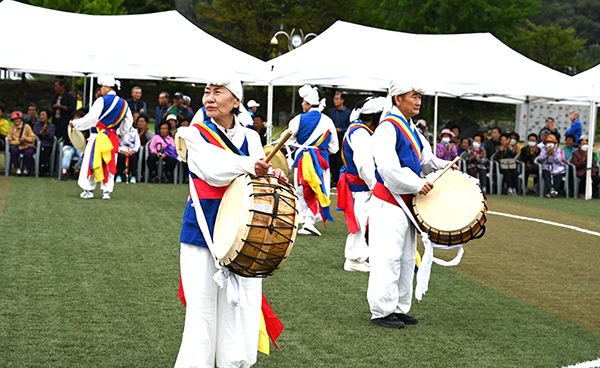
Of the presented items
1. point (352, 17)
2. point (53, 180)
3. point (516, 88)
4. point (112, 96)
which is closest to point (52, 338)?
point (112, 96)

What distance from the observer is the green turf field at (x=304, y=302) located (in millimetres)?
4383

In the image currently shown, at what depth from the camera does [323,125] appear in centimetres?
918

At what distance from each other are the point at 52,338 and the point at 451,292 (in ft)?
11.5

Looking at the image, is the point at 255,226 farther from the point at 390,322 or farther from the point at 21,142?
the point at 21,142

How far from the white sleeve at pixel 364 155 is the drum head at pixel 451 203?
1.57 m

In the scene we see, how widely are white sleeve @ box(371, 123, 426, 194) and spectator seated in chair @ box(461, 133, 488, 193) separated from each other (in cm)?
1097

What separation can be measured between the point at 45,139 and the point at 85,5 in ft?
83.1

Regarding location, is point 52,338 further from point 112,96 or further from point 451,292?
point 112,96

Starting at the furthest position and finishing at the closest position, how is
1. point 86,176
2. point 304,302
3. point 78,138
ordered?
point 78,138 < point 86,176 < point 304,302

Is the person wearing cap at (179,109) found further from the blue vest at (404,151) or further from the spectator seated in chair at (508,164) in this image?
the blue vest at (404,151)

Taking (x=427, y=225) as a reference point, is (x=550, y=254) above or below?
below

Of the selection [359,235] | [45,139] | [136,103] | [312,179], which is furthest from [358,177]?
[136,103]

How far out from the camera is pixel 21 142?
14.0m

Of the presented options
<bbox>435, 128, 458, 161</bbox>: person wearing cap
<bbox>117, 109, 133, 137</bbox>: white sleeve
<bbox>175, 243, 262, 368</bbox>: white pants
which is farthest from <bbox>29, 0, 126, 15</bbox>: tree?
<bbox>175, 243, 262, 368</bbox>: white pants
